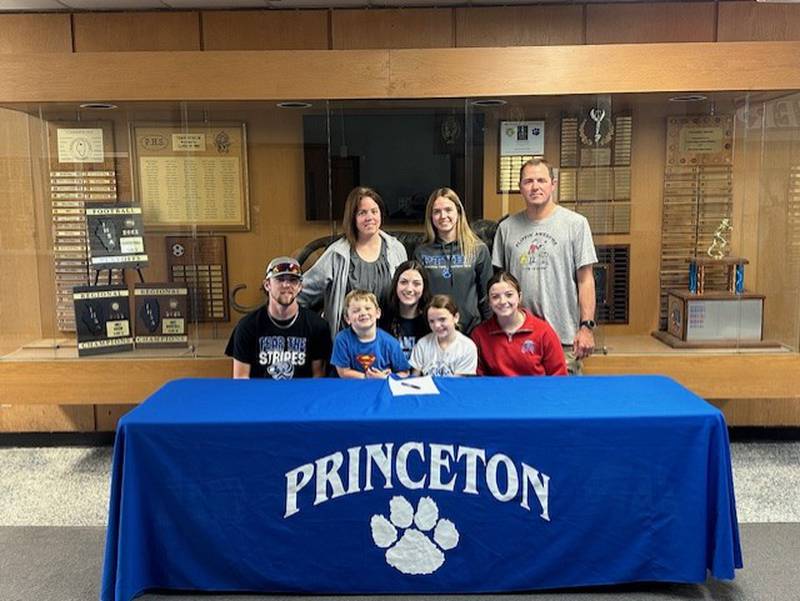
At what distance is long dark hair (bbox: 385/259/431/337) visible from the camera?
121 inches

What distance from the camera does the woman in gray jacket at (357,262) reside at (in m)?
3.25

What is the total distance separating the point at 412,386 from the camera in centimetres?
267

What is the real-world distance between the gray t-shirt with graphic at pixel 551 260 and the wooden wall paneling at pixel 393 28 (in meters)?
1.25

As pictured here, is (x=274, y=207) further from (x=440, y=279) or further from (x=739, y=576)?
(x=739, y=576)

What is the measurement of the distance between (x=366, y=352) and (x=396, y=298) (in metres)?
0.30

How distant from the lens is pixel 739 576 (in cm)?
264

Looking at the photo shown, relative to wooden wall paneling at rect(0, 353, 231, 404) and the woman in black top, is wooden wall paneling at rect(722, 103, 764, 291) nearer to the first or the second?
the woman in black top

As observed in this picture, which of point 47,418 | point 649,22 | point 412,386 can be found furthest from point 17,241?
point 649,22

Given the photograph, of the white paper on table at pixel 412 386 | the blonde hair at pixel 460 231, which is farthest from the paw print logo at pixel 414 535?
the blonde hair at pixel 460 231

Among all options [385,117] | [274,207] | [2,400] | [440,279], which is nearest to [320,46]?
[385,117]

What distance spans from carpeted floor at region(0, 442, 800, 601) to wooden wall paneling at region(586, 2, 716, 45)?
2402mm

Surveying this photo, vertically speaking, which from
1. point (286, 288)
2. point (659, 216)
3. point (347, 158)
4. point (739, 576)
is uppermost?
point (347, 158)

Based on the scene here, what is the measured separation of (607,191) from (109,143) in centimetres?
273

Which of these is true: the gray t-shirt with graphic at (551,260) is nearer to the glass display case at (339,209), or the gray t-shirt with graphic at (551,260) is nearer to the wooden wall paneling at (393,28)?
the glass display case at (339,209)
